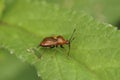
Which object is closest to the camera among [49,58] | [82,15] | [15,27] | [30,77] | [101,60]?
[101,60]

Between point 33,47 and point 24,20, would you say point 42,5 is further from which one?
point 33,47

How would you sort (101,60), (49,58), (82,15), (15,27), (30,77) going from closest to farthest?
(101,60), (49,58), (82,15), (15,27), (30,77)

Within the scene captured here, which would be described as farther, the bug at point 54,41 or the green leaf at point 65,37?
the bug at point 54,41

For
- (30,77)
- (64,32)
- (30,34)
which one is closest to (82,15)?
(64,32)

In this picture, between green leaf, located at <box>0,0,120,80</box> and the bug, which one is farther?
the bug

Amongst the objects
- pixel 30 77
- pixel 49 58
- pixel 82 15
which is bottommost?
pixel 30 77

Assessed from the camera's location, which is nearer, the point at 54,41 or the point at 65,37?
the point at 54,41

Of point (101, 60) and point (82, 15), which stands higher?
point (82, 15)

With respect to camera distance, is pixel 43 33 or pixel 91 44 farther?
pixel 43 33
